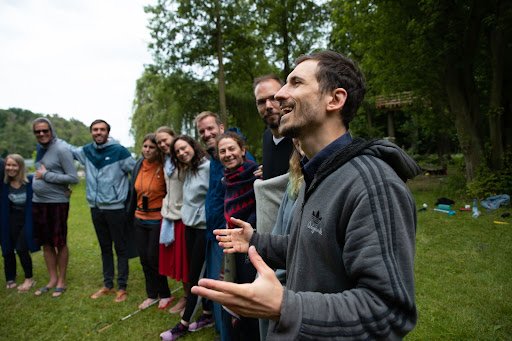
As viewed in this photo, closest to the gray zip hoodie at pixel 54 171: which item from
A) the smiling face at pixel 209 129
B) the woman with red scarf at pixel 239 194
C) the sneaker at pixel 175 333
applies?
the smiling face at pixel 209 129

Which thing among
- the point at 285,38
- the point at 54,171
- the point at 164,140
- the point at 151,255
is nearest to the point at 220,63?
the point at 285,38

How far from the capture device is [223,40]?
1662cm

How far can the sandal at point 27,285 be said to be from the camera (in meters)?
5.02

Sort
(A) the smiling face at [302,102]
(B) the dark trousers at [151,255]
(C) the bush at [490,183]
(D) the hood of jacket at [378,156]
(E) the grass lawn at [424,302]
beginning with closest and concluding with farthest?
(D) the hood of jacket at [378,156]
(A) the smiling face at [302,102]
(E) the grass lawn at [424,302]
(B) the dark trousers at [151,255]
(C) the bush at [490,183]

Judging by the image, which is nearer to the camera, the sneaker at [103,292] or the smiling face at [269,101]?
the smiling face at [269,101]

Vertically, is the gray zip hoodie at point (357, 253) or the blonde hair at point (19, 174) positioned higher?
the blonde hair at point (19, 174)

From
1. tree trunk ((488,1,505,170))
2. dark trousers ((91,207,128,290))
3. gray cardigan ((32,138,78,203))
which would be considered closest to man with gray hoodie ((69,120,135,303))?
dark trousers ((91,207,128,290))

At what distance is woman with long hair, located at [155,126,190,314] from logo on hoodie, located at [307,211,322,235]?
9.52ft

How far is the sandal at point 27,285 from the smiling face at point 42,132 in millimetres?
2233

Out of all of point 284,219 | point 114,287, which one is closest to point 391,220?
point 284,219

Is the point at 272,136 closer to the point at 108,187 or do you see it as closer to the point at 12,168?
the point at 108,187

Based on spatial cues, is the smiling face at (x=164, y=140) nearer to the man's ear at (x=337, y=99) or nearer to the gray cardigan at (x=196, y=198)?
the gray cardigan at (x=196, y=198)

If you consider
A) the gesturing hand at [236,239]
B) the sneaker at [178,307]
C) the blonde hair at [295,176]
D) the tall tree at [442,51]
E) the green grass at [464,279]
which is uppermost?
the tall tree at [442,51]

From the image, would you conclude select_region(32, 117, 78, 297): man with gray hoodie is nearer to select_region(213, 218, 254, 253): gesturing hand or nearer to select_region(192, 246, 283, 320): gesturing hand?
select_region(213, 218, 254, 253): gesturing hand
